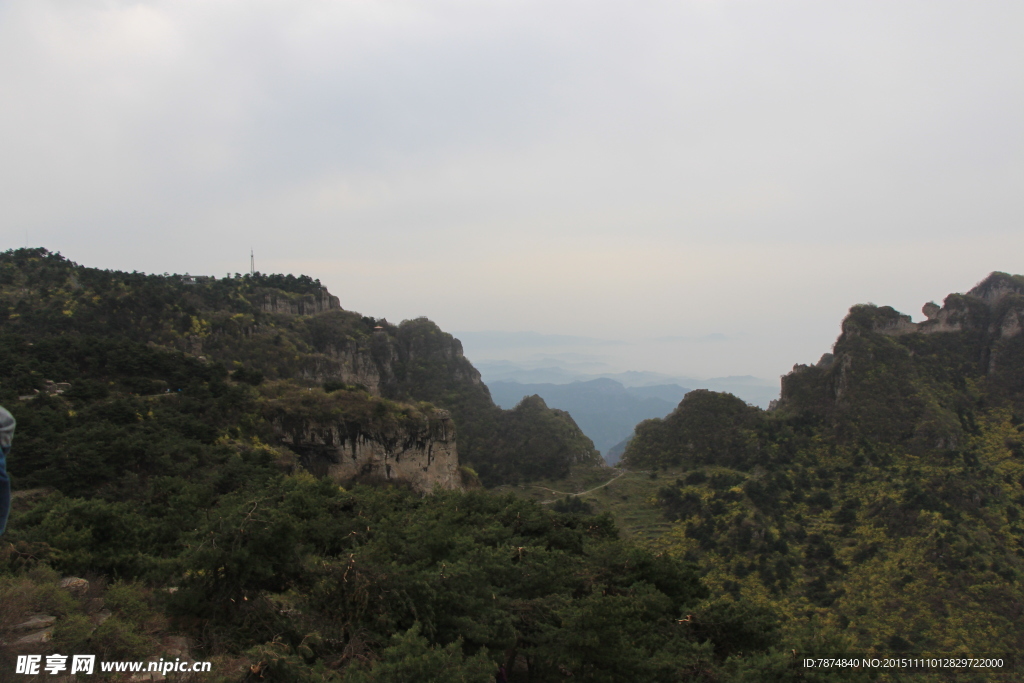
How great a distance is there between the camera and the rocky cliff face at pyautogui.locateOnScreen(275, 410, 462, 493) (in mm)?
27422

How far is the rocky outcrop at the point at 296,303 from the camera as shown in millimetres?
61072

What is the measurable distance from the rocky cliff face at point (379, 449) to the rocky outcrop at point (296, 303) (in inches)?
1394

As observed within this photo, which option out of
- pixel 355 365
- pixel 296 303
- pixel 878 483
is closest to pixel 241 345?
pixel 355 365

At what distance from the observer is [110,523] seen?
12055mm

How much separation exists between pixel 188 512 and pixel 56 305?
30.8 metres

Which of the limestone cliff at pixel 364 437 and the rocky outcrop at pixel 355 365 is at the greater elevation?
the rocky outcrop at pixel 355 365

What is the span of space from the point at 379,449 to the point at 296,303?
3878 centimetres

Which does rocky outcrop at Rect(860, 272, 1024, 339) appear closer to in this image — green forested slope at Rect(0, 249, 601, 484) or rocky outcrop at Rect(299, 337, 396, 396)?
green forested slope at Rect(0, 249, 601, 484)

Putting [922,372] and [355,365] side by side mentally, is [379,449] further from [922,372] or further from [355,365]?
[922,372]

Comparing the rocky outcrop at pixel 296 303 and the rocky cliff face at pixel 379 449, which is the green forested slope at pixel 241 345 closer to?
the rocky outcrop at pixel 296 303

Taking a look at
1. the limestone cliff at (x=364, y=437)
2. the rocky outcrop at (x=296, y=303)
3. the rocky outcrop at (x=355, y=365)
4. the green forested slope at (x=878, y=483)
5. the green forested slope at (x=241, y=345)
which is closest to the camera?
the green forested slope at (x=878, y=483)

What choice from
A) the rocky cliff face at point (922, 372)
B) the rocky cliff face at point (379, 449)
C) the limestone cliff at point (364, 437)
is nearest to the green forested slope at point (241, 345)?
the limestone cliff at point (364, 437)

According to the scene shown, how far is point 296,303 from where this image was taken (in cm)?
6300

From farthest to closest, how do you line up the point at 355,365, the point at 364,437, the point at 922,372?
the point at 355,365
the point at 922,372
the point at 364,437
